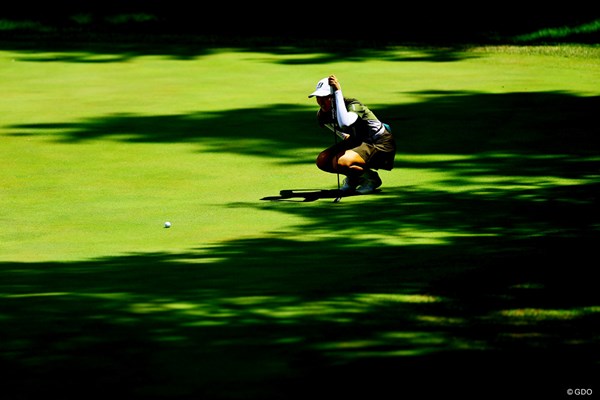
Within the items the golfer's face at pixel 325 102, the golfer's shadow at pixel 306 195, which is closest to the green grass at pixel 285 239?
the golfer's shadow at pixel 306 195

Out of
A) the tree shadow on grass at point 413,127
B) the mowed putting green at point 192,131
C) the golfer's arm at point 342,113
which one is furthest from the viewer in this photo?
the tree shadow on grass at point 413,127

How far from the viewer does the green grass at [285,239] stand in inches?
256

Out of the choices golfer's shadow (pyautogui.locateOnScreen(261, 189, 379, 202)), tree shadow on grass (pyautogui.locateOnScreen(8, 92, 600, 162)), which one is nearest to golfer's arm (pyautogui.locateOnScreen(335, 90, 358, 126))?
golfer's shadow (pyautogui.locateOnScreen(261, 189, 379, 202))

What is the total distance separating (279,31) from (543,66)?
744cm

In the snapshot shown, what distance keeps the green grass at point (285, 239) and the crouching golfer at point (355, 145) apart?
31 cm

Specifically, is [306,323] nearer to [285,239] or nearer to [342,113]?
[285,239]

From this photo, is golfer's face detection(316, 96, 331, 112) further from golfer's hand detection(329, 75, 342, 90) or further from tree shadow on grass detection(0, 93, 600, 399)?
tree shadow on grass detection(0, 93, 600, 399)

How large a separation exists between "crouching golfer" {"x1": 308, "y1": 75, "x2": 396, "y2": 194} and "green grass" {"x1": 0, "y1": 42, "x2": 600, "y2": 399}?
31 centimetres

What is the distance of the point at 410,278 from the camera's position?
8539mm

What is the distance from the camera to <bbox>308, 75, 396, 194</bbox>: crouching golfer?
486 inches

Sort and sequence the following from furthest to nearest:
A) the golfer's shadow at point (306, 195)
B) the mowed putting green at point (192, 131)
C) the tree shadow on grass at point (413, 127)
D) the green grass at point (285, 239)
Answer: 1. the tree shadow on grass at point (413, 127)
2. the golfer's shadow at point (306, 195)
3. the mowed putting green at point (192, 131)
4. the green grass at point (285, 239)

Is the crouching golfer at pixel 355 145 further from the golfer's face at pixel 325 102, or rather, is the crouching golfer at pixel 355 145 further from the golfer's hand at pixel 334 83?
the golfer's hand at pixel 334 83

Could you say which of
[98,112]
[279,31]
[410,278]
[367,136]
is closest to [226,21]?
[279,31]
